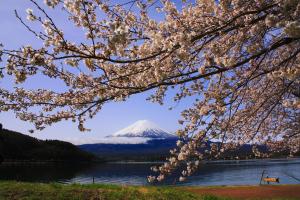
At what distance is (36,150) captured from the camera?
154500mm

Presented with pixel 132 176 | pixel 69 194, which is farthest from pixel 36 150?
pixel 69 194

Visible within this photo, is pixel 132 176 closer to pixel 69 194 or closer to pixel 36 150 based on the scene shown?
pixel 36 150

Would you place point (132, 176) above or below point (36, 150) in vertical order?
below

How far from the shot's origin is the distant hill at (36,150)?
148 m

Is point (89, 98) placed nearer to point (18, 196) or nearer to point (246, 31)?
point (246, 31)

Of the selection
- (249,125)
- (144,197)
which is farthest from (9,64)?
(144,197)

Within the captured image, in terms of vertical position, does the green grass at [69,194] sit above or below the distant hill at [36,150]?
below

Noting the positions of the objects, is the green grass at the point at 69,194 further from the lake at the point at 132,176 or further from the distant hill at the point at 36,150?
the distant hill at the point at 36,150

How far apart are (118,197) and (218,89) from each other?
8415 millimetres

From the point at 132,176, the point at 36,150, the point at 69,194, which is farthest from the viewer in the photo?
the point at 36,150

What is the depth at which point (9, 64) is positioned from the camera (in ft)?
18.2

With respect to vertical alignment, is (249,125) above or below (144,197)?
above

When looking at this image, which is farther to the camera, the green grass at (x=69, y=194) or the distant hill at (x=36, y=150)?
the distant hill at (x=36, y=150)

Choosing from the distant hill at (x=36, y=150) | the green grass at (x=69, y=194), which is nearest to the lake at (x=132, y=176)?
the green grass at (x=69, y=194)
